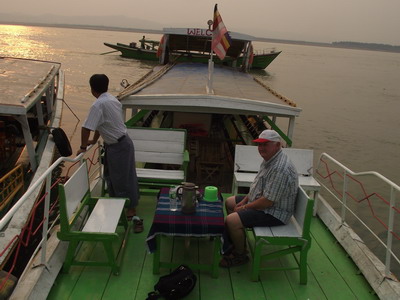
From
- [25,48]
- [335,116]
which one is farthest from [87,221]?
[25,48]

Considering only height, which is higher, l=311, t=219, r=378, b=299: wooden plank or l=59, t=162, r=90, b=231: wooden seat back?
l=59, t=162, r=90, b=231: wooden seat back

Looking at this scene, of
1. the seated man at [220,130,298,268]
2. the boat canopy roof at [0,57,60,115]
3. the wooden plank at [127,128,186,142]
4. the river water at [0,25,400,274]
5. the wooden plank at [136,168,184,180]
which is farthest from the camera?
the river water at [0,25,400,274]

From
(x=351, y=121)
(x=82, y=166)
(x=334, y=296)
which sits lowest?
(x=351, y=121)

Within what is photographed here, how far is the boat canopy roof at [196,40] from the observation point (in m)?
10.3

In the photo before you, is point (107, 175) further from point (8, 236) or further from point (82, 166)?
point (8, 236)

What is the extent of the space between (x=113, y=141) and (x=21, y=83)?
4466 millimetres

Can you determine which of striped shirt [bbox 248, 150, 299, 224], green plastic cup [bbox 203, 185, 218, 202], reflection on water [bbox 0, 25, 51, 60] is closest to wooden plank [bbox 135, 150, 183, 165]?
green plastic cup [bbox 203, 185, 218, 202]

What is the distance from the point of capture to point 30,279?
300 cm

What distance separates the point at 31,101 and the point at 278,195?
15.2 ft

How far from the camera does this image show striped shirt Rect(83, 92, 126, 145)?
11.4ft

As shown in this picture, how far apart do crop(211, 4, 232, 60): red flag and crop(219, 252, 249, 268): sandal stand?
114 inches

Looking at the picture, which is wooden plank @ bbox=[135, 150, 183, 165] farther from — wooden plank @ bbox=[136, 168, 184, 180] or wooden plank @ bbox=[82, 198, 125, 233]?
wooden plank @ bbox=[82, 198, 125, 233]

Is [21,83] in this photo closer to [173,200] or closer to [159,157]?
[159,157]

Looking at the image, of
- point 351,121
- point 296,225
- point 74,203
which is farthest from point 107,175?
point 351,121
